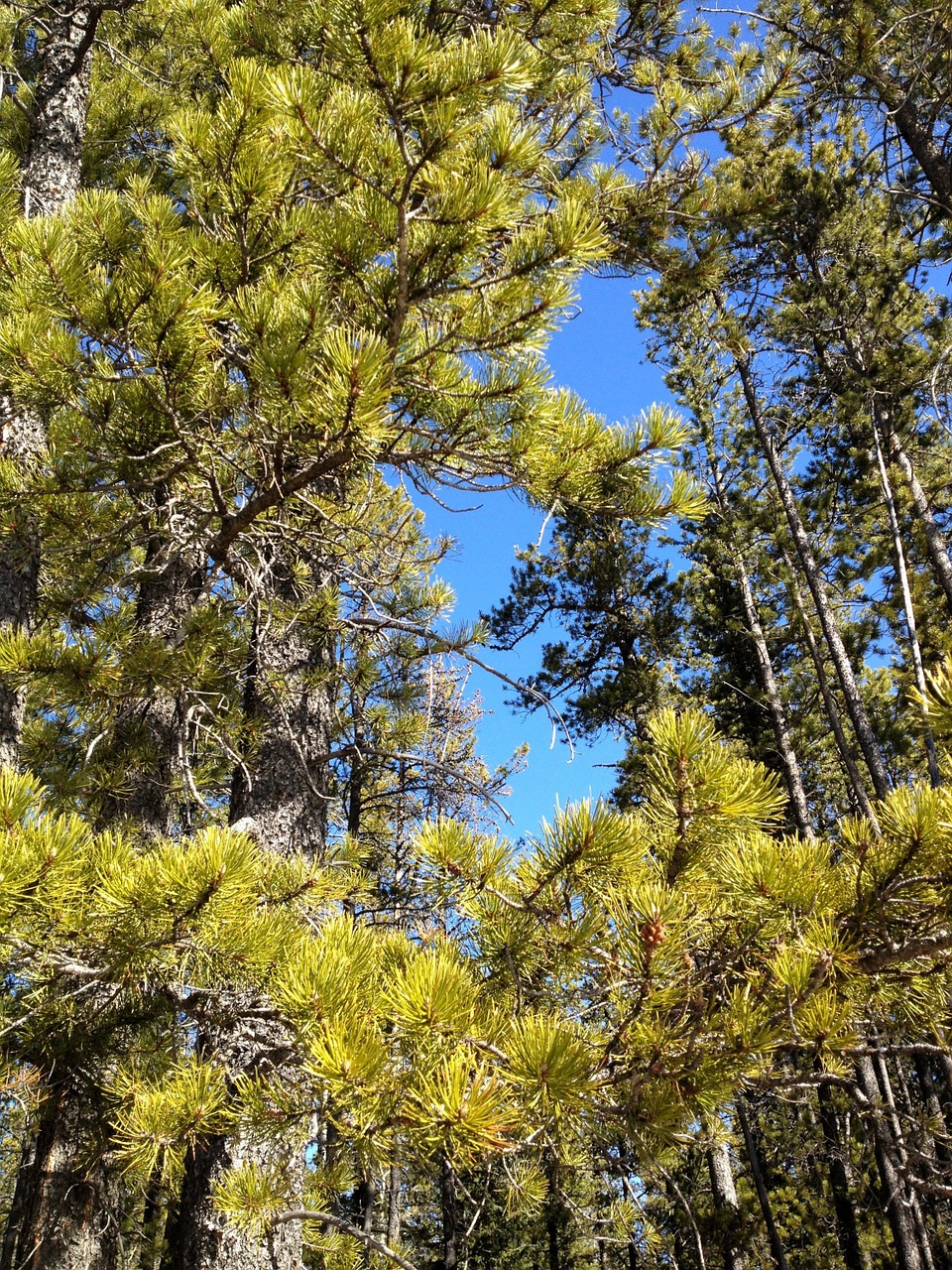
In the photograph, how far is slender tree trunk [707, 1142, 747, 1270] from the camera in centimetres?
863

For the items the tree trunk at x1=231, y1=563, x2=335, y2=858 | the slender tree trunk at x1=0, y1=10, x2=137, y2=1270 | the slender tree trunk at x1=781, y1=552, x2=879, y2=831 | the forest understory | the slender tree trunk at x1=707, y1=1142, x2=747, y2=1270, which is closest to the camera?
the forest understory

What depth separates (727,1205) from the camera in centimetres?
892

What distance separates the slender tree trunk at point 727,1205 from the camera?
8.63m

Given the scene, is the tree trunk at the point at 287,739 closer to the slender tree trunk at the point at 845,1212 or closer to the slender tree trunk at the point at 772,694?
the slender tree trunk at the point at 772,694

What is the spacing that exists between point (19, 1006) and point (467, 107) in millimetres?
3109

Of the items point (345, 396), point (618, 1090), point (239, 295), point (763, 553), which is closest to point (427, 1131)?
point (618, 1090)

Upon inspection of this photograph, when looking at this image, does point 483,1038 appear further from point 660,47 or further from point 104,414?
point 660,47

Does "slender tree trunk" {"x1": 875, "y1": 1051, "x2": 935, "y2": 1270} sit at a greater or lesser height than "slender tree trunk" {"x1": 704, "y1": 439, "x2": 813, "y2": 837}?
lesser

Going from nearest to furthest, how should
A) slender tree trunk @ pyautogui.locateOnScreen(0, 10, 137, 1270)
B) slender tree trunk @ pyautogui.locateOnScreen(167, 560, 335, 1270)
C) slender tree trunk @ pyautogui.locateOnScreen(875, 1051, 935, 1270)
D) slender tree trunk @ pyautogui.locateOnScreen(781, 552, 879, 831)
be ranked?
1. slender tree trunk @ pyautogui.locateOnScreen(875, 1051, 935, 1270)
2. slender tree trunk @ pyautogui.locateOnScreen(167, 560, 335, 1270)
3. slender tree trunk @ pyautogui.locateOnScreen(0, 10, 137, 1270)
4. slender tree trunk @ pyautogui.locateOnScreen(781, 552, 879, 831)

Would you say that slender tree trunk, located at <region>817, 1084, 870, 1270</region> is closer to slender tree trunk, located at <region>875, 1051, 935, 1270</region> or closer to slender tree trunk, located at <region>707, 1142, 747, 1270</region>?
slender tree trunk, located at <region>707, 1142, 747, 1270</region>

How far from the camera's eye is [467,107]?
2.28m

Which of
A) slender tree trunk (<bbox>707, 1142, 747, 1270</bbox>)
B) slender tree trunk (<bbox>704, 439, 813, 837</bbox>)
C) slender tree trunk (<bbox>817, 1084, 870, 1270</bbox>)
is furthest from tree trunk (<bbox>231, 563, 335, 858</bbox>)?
slender tree trunk (<bbox>817, 1084, 870, 1270</bbox>)

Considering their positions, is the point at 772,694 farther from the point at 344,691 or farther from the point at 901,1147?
the point at 901,1147

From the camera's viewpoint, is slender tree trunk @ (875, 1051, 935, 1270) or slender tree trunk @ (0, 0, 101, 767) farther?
A: slender tree trunk @ (0, 0, 101, 767)
